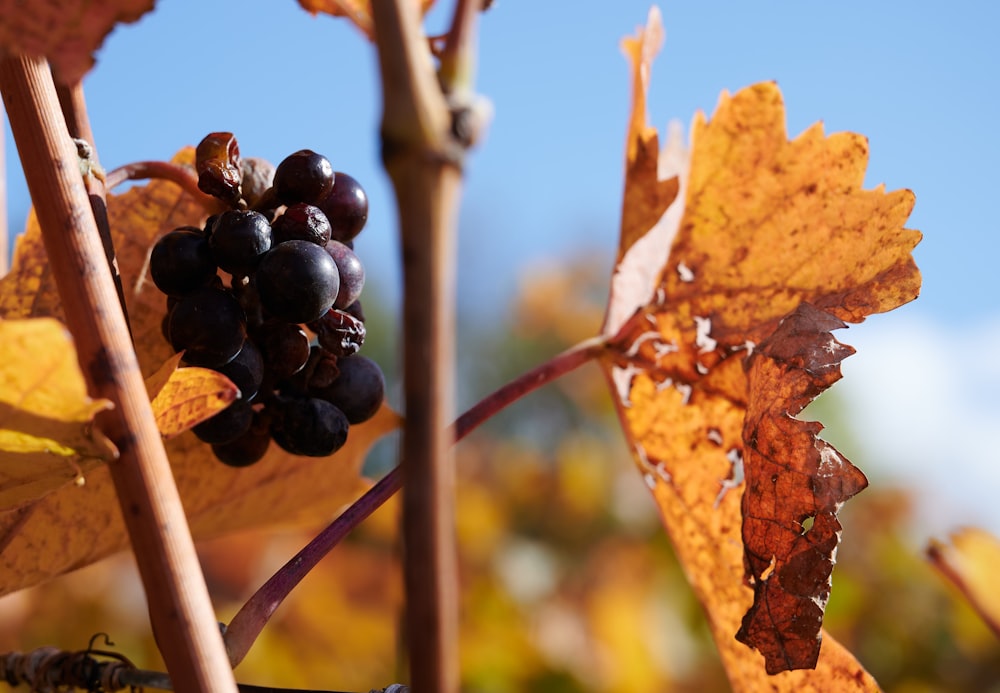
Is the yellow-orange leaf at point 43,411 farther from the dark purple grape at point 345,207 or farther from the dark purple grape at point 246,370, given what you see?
the dark purple grape at point 345,207

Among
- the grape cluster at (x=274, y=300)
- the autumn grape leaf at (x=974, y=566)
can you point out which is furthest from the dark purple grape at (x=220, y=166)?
the autumn grape leaf at (x=974, y=566)

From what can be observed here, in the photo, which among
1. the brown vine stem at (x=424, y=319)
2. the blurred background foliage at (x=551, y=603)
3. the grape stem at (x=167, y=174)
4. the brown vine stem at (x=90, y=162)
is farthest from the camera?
the blurred background foliage at (x=551, y=603)

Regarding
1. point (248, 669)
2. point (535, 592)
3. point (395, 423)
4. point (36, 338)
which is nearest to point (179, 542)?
point (36, 338)

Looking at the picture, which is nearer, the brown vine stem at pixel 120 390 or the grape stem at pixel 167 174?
the brown vine stem at pixel 120 390

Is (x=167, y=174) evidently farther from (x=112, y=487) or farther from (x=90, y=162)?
(x=112, y=487)

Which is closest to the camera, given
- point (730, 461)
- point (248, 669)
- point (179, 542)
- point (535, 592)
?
point (179, 542)

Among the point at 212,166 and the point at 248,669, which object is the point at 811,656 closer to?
the point at 212,166

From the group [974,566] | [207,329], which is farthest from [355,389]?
[974,566]

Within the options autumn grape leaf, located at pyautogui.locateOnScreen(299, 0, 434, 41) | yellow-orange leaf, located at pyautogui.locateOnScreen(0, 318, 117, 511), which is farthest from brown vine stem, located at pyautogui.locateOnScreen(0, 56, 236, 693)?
autumn grape leaf, located at pyautogui.locateOnScreen(299, 0, 434, 41)
